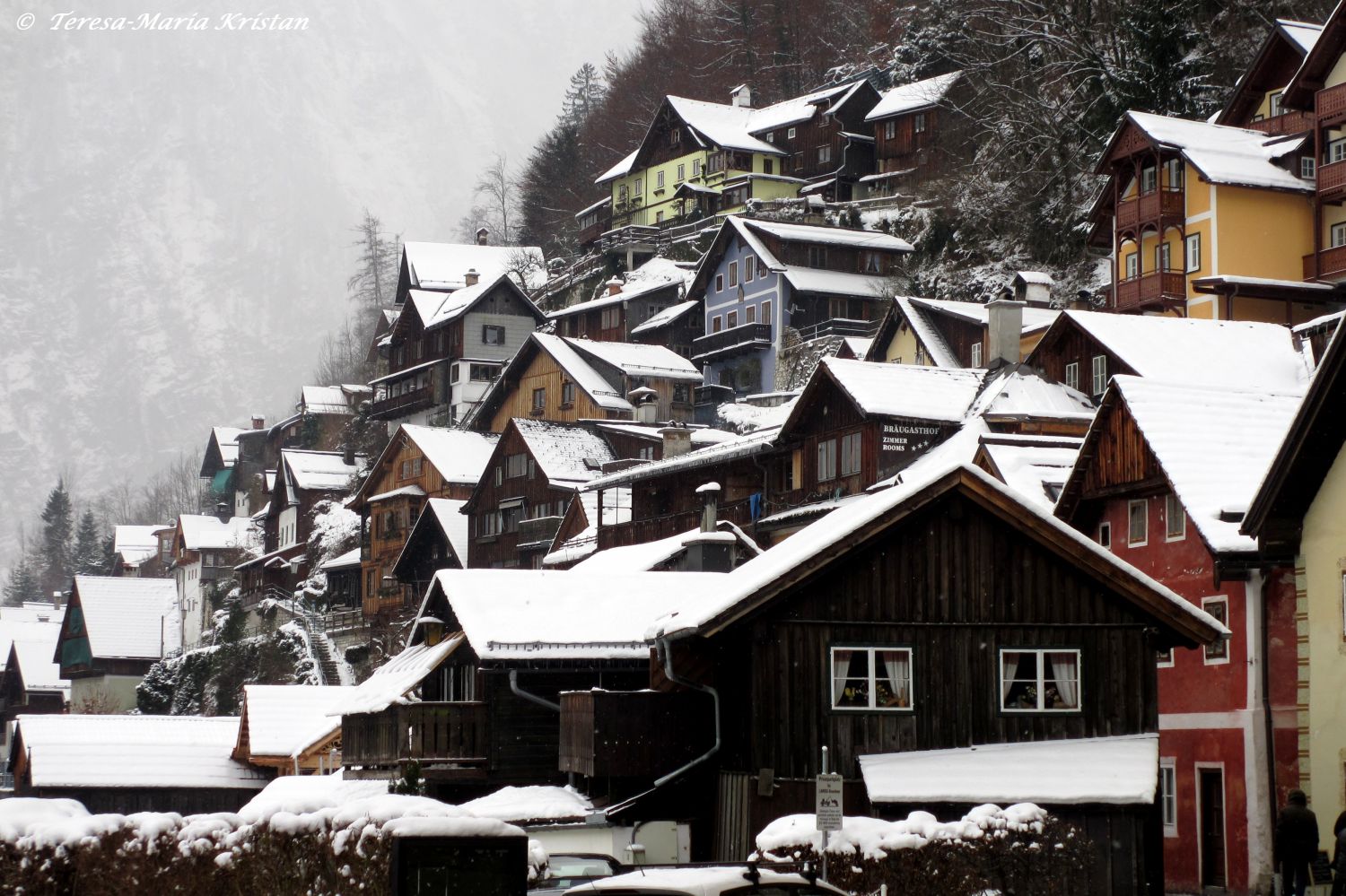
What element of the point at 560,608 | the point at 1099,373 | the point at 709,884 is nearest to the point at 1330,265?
the point at 1099,373

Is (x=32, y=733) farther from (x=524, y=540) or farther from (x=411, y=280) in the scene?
(x=411, y=280)

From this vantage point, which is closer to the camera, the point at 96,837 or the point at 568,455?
the point at 96,837

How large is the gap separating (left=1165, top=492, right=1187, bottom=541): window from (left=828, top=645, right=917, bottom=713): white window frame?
334 inches

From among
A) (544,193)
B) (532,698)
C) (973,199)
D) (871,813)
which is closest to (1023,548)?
(871,813)

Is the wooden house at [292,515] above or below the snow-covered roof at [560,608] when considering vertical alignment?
above

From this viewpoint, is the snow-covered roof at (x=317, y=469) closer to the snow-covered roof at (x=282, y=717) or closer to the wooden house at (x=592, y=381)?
the wooden house at (x=592, y=381)

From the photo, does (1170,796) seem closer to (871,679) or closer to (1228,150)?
(871,679)

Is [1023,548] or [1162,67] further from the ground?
[1162,67]

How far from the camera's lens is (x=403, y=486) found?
90.2 m

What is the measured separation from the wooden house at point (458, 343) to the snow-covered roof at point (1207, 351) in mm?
61630

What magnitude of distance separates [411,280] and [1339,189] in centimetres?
6926

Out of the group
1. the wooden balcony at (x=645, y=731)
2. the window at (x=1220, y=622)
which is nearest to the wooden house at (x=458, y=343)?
the window at (x=1220, y=622)

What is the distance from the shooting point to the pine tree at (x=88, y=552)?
497 ft

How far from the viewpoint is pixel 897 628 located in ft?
94.6
